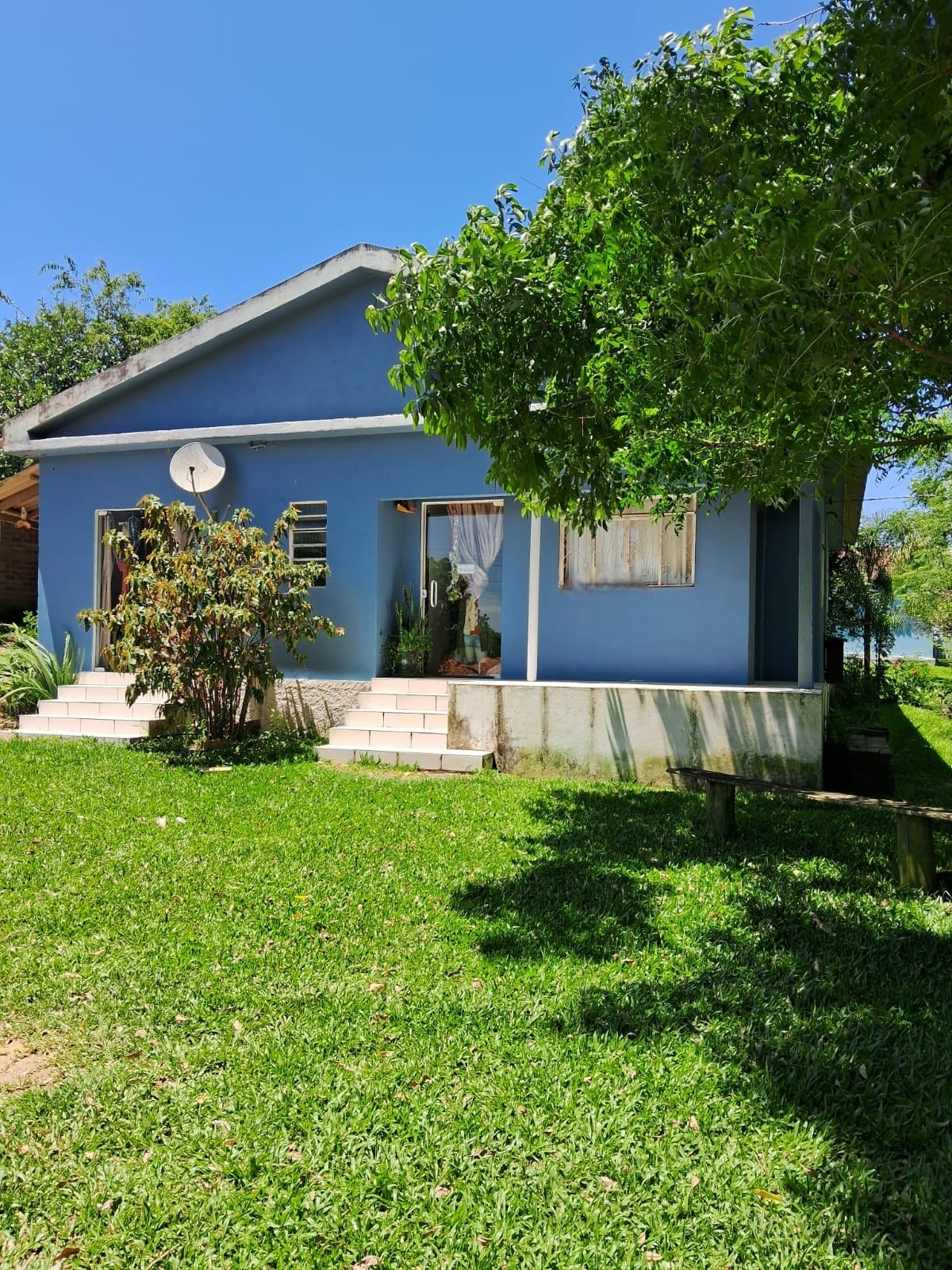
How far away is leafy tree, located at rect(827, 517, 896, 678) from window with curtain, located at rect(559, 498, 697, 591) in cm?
623

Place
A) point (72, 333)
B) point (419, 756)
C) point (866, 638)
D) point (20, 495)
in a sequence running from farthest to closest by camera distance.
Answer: point (72, 333), point (866, 638), point (20, 495), point (419, 756)

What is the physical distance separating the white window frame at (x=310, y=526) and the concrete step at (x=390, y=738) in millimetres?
2314

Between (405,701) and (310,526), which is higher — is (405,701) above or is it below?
below

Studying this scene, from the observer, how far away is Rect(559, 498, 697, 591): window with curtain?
9344 mm

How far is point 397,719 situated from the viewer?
32.2ft

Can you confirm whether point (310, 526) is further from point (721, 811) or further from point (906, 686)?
point (906, 686)

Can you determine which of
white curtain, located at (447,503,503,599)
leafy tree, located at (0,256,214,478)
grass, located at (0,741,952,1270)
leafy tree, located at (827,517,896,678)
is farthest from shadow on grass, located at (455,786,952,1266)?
leafy tree, located at (0,256,214,478)

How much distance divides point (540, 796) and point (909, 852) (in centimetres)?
333

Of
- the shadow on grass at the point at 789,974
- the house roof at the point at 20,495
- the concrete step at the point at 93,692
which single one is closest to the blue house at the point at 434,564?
the concrete step at the point at 93,692

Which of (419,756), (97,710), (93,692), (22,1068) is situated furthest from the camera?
(93,692)

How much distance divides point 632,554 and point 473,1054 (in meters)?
7.03

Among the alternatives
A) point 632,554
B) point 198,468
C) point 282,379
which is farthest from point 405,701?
point 282,379

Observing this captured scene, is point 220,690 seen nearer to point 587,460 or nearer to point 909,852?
point 587,460

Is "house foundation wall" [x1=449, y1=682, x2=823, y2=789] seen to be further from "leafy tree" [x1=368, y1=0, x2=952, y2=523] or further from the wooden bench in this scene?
the wooden bench
